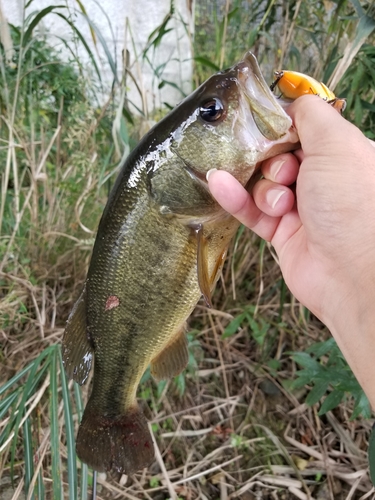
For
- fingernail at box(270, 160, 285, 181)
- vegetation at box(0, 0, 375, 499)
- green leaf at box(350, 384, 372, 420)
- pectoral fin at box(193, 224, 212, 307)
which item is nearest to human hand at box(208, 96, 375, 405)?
fingernail at box(270, 160, 285, 181)

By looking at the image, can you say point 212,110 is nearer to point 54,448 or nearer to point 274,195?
point 274,195

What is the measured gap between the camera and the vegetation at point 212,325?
1973mm

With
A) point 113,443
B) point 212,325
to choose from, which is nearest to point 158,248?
point 113,443

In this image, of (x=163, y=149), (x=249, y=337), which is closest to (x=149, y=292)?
(x=163, y=149)

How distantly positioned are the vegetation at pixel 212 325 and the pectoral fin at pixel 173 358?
56cm

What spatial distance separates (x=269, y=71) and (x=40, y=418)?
2.18m

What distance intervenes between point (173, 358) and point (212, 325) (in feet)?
3.23

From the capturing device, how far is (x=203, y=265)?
113 cm

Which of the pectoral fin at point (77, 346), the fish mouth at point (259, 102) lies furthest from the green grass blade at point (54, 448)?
the fish mouth at point (259, 102)

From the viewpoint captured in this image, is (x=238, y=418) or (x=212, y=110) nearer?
(x=212, y=110)

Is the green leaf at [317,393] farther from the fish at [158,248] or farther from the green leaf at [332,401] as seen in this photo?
the fish at [158,248]

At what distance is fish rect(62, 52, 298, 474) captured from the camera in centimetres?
105

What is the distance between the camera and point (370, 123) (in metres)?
2.09

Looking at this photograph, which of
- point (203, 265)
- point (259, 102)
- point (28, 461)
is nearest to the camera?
point (259, 102)
